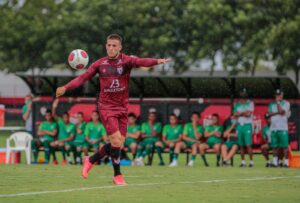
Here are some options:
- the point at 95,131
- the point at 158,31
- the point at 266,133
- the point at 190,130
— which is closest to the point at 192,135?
the point at 190,130

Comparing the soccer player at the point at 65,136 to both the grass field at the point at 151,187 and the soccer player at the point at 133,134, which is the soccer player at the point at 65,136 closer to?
the soccer player at the point at 133,134

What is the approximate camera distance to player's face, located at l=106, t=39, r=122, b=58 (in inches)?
623

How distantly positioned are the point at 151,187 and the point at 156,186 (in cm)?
25

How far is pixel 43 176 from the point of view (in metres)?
17.7

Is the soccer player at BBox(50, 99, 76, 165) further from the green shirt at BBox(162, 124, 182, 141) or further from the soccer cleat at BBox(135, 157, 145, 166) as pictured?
the green shirt at BBox(162, 124, 182, 141)

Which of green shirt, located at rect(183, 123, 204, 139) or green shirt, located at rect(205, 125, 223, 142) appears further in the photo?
green shirt, located at rect(183, 123, 204, 139)

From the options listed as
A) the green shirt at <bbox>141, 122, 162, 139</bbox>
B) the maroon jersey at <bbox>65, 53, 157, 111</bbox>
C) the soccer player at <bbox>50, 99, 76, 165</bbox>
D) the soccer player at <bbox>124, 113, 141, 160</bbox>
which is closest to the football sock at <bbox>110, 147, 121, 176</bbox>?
the maroon jersey at <bbox>65, 53, 157, 111</bbox>

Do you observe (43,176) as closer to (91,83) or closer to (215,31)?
(91,83)

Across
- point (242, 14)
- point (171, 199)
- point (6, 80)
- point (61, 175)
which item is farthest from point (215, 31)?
point (171, 199)

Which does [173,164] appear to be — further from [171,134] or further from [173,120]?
[173,120]

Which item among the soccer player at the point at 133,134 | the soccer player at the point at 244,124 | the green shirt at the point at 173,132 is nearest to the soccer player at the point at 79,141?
the soccer player at the point at 133,134

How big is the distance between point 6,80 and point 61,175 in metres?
57.4

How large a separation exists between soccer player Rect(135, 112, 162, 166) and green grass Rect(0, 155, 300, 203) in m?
6.08

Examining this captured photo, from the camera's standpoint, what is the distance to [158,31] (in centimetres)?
5981
